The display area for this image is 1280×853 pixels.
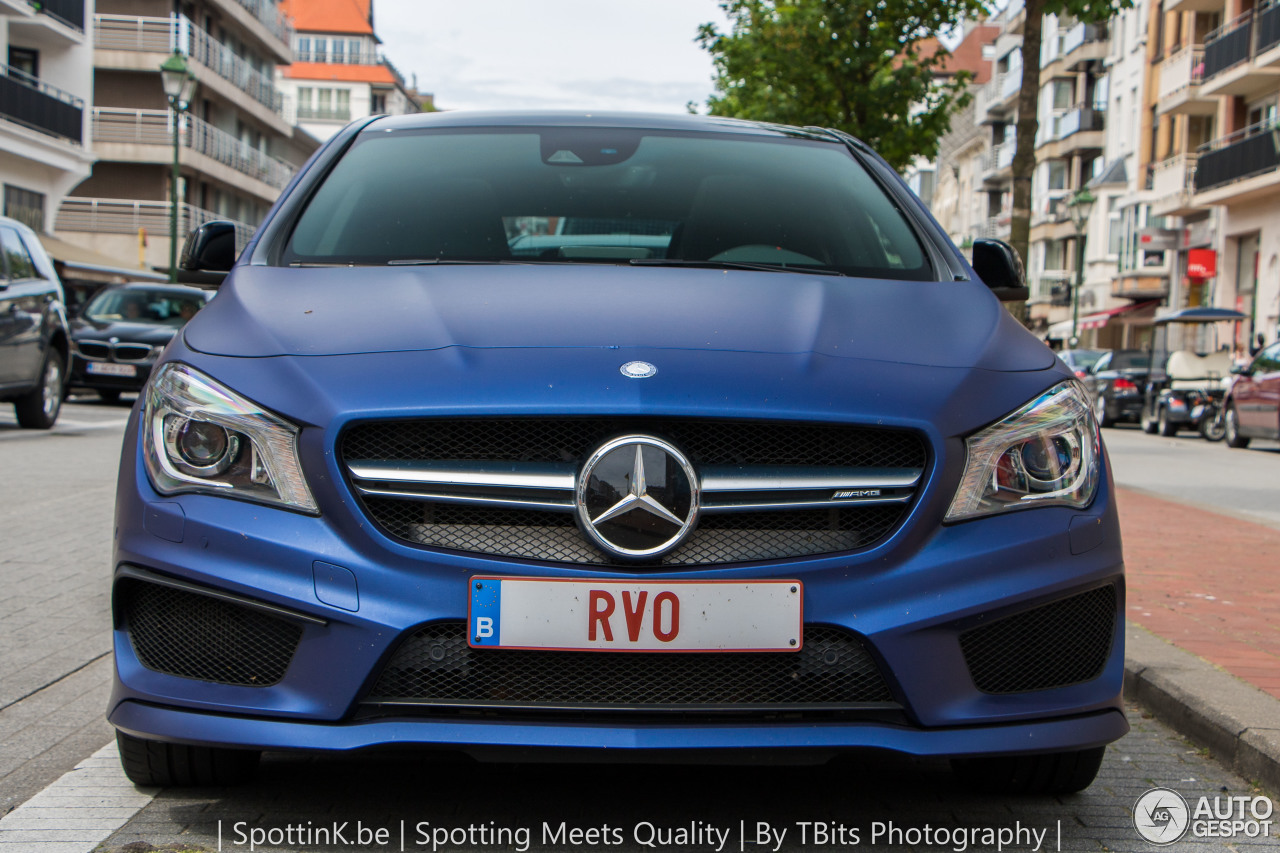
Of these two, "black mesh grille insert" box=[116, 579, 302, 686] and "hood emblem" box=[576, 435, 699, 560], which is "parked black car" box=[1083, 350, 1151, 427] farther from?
"black mesh grille insert" box=[116, 579, 302, 686]

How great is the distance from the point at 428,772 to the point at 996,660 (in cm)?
133

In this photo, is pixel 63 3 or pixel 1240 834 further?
pixel 63 3

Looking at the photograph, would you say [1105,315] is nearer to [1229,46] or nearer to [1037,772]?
[1229,46]

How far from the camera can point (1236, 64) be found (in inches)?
1590

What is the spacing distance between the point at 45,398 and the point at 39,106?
932 inches

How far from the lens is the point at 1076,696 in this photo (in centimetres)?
314

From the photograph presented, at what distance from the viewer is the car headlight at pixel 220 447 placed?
9.93 feet

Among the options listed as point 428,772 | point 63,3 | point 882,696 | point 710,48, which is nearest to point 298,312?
point 428,772

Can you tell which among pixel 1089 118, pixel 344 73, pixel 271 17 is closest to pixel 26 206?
pixel 271 17

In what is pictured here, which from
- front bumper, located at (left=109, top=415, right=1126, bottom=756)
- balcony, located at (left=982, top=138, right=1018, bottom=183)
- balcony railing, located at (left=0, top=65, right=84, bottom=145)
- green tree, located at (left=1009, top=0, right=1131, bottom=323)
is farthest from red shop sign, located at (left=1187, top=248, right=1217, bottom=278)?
front bumper, located at (left=109, top=415, right=1126, bottom=756)

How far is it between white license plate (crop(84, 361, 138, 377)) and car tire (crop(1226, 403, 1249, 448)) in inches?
607

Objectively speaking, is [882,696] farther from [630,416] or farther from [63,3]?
[63,3]

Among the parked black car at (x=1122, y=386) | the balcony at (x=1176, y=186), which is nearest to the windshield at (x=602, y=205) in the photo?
the parked black car at (x=1122, y=386)

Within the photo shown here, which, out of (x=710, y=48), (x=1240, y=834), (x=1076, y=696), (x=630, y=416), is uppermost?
(x=710, y=48)
